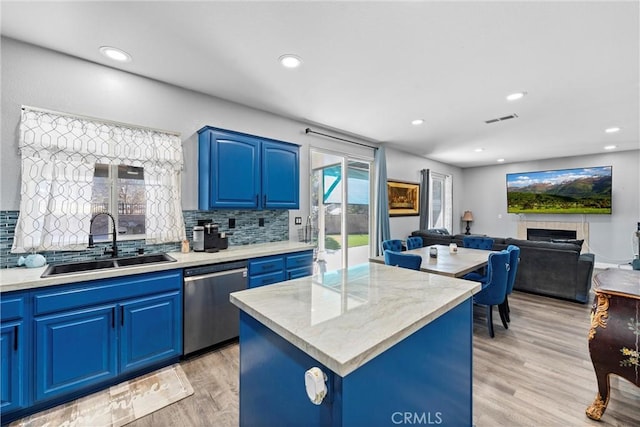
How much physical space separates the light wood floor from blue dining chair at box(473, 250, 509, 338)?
39 cm

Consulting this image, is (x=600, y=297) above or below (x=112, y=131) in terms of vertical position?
below

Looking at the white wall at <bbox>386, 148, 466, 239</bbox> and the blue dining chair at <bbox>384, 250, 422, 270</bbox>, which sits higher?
the white wall at <bbox>386, 148, 466, 239</bbox>

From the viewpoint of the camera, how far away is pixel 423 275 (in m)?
1.75

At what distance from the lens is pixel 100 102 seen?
7.84ft

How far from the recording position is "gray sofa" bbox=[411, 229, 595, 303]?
3670 millimetres

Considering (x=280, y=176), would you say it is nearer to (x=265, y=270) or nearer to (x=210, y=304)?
(x=265, y=270)

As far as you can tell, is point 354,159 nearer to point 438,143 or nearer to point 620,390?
point 438,143

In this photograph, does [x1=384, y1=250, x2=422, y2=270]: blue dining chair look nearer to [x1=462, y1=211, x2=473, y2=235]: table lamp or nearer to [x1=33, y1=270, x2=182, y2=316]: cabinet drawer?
[x1=33, y1=270, x2=182, y2=316]: cabinet drawer

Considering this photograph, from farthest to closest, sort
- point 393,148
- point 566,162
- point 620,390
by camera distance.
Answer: point 566,162 → point 393,148 → point 620,390

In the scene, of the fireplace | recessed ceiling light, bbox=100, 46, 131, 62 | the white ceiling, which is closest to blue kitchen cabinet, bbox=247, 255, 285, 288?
the white ceiling

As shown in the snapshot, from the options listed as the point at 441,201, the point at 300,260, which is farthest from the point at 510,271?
the point at 441,201

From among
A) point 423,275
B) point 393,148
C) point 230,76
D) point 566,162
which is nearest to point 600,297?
point 423,275

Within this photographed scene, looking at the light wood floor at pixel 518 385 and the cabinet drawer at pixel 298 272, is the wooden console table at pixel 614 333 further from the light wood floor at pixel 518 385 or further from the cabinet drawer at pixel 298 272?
the cabinet drawer at pixel 298 272

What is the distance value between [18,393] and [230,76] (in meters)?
2.81
